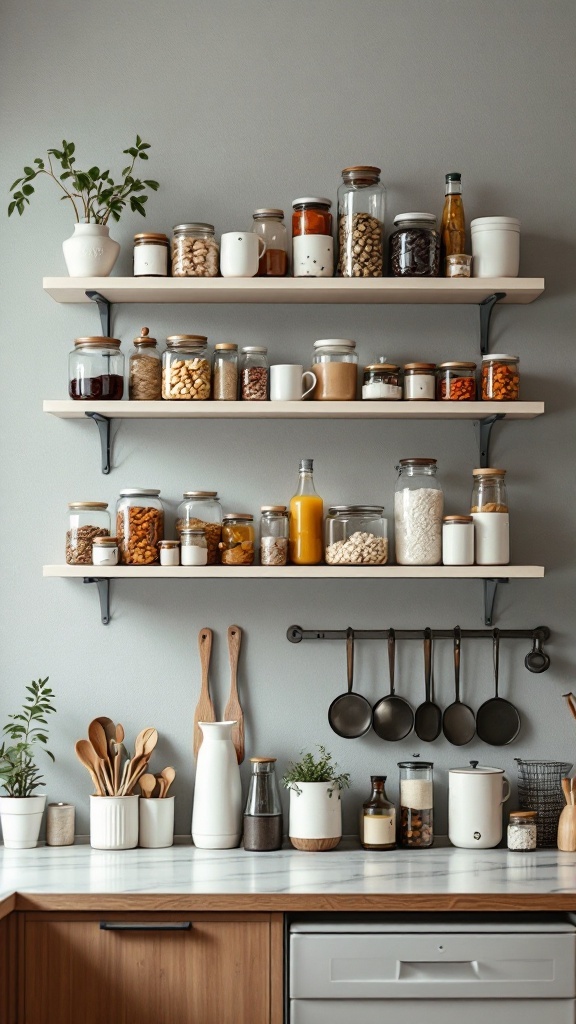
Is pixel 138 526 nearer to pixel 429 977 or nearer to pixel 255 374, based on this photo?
pixel 255 374

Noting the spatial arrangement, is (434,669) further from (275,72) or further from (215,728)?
(275,72)

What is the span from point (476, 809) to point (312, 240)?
144 centimetres

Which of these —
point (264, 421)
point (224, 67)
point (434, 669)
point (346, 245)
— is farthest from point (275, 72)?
point (434, 669)

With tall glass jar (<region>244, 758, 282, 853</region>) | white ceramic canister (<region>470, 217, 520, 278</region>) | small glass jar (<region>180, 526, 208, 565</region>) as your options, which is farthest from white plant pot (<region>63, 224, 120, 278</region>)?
tall glass jar (<region>244, 758, 282, 853</region>)

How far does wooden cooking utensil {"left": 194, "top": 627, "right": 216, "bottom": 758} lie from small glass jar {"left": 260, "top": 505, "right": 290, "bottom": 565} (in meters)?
0.29

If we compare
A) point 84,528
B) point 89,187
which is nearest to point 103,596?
point 84,528

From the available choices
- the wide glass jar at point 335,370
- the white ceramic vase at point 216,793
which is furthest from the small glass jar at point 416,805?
the wide glass jar at point 335,370

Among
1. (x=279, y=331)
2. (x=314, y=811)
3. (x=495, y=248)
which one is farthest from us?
(x=279, y=331)

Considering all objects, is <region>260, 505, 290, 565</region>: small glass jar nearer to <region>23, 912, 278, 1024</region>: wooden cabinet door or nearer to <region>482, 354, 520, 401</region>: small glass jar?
<region>482, 354, 520, 401</region>: small glass jar

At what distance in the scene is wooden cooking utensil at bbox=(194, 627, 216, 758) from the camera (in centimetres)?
280

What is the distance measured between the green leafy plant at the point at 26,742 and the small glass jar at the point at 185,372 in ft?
2.62

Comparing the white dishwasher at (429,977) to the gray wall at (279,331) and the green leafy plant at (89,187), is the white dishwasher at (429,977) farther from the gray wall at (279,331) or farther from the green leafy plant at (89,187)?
the green leafy plant at (89,187)

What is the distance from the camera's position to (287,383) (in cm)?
267

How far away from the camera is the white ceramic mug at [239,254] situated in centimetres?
264
